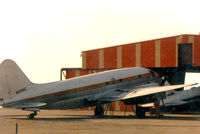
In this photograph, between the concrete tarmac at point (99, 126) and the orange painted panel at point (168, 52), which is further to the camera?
the orange painted panel at point (168, 52)

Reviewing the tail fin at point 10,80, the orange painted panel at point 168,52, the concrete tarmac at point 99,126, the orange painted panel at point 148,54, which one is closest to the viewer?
the concrete tarmac at point 99,126

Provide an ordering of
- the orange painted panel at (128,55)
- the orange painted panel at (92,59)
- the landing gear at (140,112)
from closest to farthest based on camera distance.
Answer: the landing gear at (140,112) → the orange painted panel at (128,55) → the orange painted panel at (92,59)

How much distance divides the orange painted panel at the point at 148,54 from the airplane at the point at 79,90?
26.5ft

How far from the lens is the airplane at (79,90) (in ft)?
87.7

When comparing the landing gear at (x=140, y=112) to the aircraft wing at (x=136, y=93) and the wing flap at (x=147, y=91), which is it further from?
the wing flap at (x=147, y=91)

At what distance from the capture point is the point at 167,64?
42156mm

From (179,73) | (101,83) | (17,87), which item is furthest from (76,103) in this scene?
(179,73)

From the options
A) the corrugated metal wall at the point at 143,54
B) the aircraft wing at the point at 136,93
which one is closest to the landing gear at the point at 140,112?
the aircraft wing at the point at 136,93

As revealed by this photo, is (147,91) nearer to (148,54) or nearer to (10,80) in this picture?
(10,80)

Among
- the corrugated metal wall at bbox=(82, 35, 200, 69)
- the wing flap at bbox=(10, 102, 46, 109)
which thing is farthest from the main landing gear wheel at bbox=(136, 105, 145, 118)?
the corrugated metal wall at bbox=(82, 35, 200, 69)

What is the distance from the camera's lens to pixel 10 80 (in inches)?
1054

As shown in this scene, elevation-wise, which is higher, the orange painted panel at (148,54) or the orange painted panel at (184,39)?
the orange painted panel at (184,39)

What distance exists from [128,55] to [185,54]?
7.78m

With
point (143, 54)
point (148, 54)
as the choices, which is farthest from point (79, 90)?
point (143, 54)
